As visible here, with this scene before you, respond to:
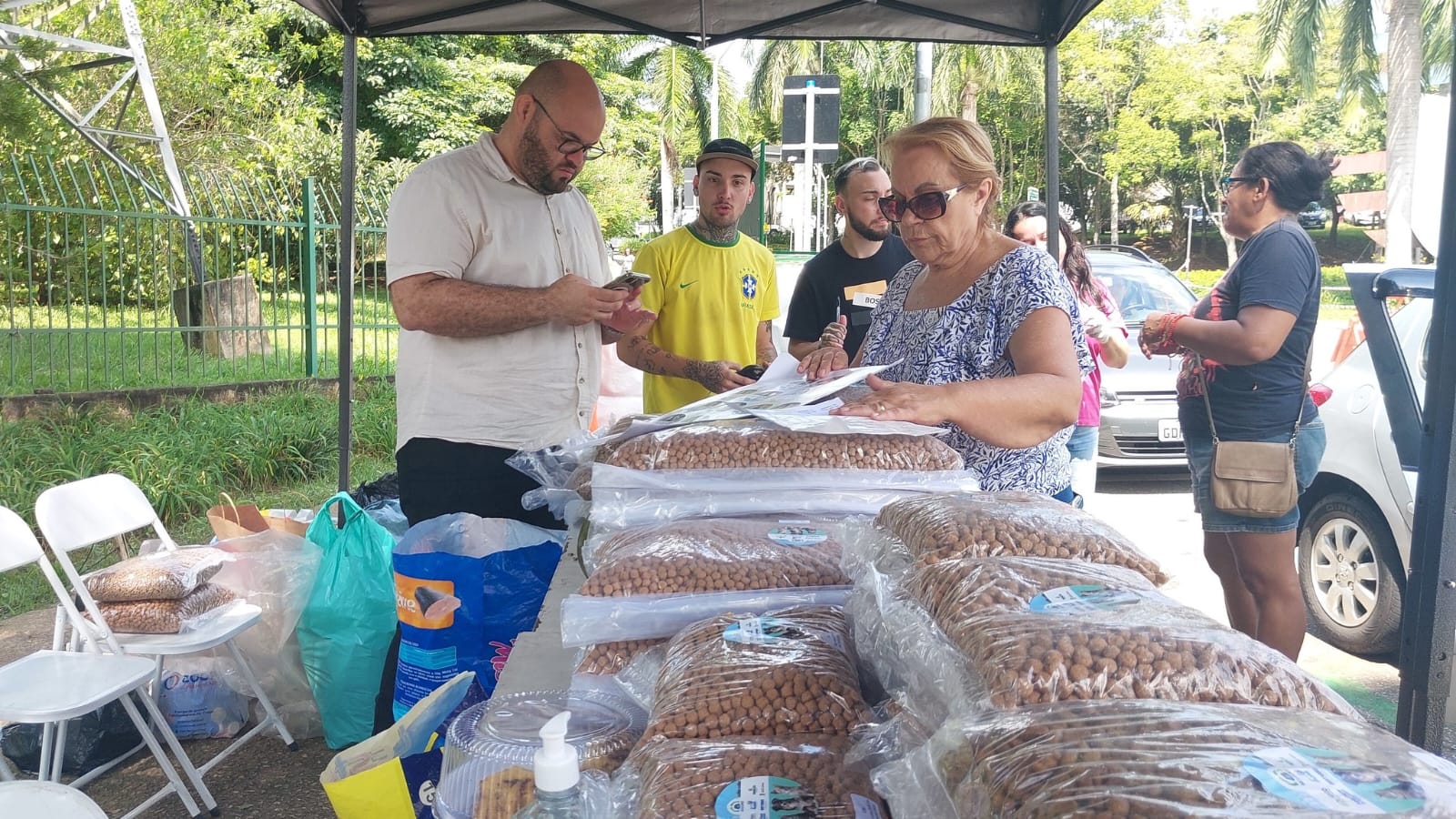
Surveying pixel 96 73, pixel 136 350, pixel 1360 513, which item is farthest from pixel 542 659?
pixel 96 73

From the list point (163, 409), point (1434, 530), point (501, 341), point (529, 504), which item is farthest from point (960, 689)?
point (163, 409)

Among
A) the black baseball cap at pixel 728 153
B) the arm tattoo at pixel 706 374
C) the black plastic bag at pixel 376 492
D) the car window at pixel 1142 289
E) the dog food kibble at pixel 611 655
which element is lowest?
the black plastic bag at pixel 376 492

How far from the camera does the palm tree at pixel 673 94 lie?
37.6 m

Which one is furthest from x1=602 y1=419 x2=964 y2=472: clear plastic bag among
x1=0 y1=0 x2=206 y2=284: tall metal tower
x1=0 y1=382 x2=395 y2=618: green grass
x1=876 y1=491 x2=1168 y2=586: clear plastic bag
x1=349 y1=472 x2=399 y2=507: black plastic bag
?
x1=0 y1=0 x2=206 y2=284: tall metal tower

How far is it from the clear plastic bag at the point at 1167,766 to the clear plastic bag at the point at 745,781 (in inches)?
3.0

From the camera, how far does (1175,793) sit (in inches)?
25.0

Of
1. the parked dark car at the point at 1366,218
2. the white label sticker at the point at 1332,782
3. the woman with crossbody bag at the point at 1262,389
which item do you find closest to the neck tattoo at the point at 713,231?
the woman with crossbody bag at the point at 1262,389

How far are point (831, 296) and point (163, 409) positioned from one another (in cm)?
574

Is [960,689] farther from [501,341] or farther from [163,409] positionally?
[163,409]

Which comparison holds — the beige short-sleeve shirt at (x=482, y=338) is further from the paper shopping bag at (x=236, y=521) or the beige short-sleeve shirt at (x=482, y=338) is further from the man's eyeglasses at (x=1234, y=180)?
the man's eyeglasses at (x=1234, y=180)

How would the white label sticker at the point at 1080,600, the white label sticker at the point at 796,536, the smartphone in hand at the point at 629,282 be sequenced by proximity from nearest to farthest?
1. the white label sticker at the point at 1080,600
2. the white label sticker at the point at 796,536
3. the smartphone in hand at the point at 629,282

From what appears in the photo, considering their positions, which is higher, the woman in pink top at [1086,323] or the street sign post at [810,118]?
the street sign post at [810,118]

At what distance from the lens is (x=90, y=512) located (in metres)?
3.39

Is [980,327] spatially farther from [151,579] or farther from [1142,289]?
[1142,289]
